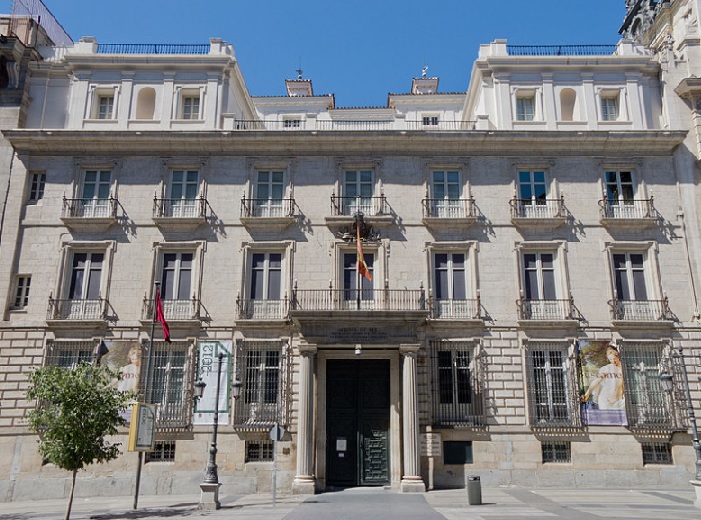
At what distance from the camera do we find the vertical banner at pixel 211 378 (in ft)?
79.8

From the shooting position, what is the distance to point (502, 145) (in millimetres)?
27094

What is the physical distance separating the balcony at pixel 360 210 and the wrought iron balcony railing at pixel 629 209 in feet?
29.9

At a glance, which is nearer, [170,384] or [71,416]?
[71,416]

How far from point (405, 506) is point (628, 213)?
51.9 feet

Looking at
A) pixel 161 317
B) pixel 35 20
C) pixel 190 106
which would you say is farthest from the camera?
pixel 35 20

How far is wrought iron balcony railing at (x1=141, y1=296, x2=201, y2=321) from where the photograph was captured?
2523cm

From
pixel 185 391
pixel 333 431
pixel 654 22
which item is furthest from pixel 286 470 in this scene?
pixel 654 22

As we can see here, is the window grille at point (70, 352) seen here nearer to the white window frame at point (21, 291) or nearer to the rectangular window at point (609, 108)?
the white window frame at point (21, 291)

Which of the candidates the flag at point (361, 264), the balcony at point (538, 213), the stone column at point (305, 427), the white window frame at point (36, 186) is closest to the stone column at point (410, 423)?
the flag at point (361, 264)

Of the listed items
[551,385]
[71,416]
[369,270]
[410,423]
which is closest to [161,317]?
[71,416]

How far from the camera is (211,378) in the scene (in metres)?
24.6

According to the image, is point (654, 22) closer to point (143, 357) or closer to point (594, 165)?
point (594, 165)

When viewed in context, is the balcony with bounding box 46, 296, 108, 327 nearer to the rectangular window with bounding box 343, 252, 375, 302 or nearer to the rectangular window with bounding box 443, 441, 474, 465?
the rectangular window with bounding box 343, 252, 375, 302

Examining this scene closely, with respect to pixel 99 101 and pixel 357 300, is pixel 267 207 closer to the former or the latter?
pixel 357 300
